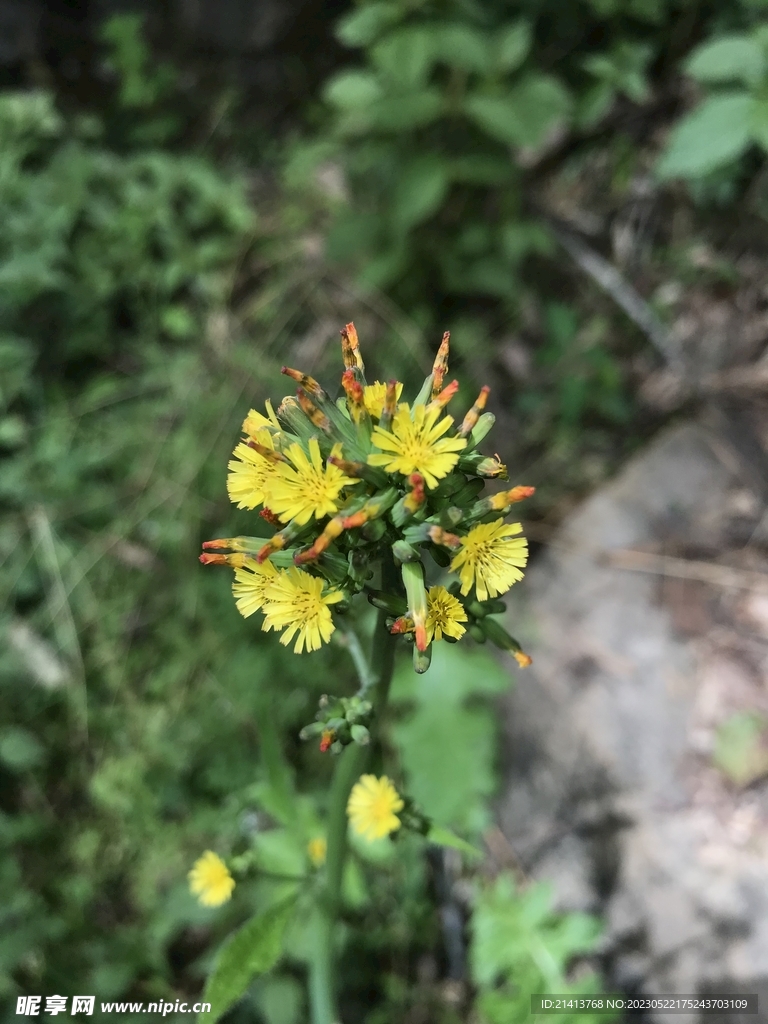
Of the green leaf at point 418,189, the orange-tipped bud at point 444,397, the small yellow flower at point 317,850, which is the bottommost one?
the small yellow flower at point 317,850

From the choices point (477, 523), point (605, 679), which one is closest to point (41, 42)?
point (477, 523)

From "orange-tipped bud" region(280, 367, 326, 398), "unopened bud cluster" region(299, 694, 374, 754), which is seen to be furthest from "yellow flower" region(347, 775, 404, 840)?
"orange-tipped bud" region(280, 367, 326, 398)

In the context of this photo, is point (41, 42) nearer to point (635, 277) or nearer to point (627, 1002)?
point (635, 277)

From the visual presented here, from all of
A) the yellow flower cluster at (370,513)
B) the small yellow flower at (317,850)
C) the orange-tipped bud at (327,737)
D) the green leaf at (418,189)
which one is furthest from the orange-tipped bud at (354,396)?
the green leaf at (418,189)

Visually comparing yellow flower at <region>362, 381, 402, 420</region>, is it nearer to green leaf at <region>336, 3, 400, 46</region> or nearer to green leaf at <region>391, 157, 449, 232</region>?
green leaf at <region>391, 157, 449, 232</region>

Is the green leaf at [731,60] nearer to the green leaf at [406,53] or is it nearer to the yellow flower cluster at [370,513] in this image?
the green leaf at [406,53]

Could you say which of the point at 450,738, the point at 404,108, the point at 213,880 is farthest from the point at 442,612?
the point at 404,108
